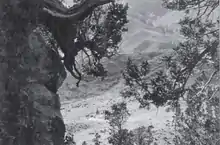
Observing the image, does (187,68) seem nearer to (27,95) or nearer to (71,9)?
(71,9)

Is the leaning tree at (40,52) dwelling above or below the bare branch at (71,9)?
below

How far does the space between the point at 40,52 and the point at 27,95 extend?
1095 mm

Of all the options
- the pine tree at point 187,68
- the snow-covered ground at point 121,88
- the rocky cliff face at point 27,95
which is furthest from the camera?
the snow-covered ground at point 121,88

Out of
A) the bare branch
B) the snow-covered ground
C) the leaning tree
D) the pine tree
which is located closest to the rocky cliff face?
the leaning tree

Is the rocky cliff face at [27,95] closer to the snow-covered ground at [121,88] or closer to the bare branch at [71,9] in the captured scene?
the bare branch at [71,9]

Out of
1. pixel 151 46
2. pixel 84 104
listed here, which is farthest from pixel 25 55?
pixel 151 46

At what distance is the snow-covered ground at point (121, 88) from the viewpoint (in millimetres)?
20391

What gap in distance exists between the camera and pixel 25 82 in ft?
15.9

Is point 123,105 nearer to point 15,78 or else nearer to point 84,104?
point 15,78

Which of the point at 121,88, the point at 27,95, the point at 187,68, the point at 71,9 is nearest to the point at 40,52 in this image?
the point at 71,9

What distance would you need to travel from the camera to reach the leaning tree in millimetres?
4605

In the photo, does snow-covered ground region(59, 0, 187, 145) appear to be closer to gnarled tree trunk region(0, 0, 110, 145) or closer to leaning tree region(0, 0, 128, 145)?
leaning tree region(0, 0, 128, 145)

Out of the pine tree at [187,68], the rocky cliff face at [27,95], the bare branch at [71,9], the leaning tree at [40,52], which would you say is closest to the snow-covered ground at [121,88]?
the pine tree at [187,68]

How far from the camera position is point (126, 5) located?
7094mm
